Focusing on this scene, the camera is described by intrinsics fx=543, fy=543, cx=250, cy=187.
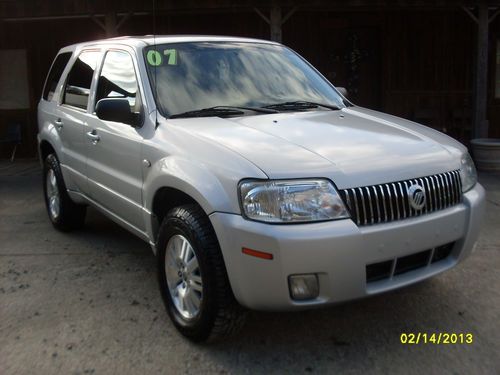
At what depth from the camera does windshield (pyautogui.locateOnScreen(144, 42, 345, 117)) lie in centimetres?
360

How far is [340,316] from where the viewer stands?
3430mm

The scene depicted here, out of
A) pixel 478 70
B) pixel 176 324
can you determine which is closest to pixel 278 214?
pixel 176 324

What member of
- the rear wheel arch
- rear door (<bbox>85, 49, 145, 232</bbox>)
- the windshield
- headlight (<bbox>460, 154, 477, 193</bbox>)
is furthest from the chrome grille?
the rear wheel arch

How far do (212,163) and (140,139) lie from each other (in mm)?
864

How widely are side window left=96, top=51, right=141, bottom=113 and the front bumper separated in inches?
55.5

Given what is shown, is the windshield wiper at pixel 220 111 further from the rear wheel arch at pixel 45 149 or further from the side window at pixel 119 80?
the rear wheel arch at pixel 45 149

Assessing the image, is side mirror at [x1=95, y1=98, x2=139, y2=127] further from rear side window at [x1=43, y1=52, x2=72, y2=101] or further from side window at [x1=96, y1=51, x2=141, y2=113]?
rear side window at [x1=43, y1=52, x2=72, y2=101]

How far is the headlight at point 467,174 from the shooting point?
10.6ft

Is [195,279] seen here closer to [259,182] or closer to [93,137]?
[259,182]

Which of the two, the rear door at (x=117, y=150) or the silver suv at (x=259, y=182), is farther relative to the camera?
the rear door at (x=117, y=150)

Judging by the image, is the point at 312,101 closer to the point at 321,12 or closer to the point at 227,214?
the point at 227,214

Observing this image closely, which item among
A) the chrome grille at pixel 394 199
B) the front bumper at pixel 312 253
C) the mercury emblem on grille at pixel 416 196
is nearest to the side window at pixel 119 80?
the front bumper at pixel 312 253

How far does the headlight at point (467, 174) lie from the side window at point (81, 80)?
297 cm

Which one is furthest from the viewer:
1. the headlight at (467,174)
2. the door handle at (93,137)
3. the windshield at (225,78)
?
the door handle at (93,137)
